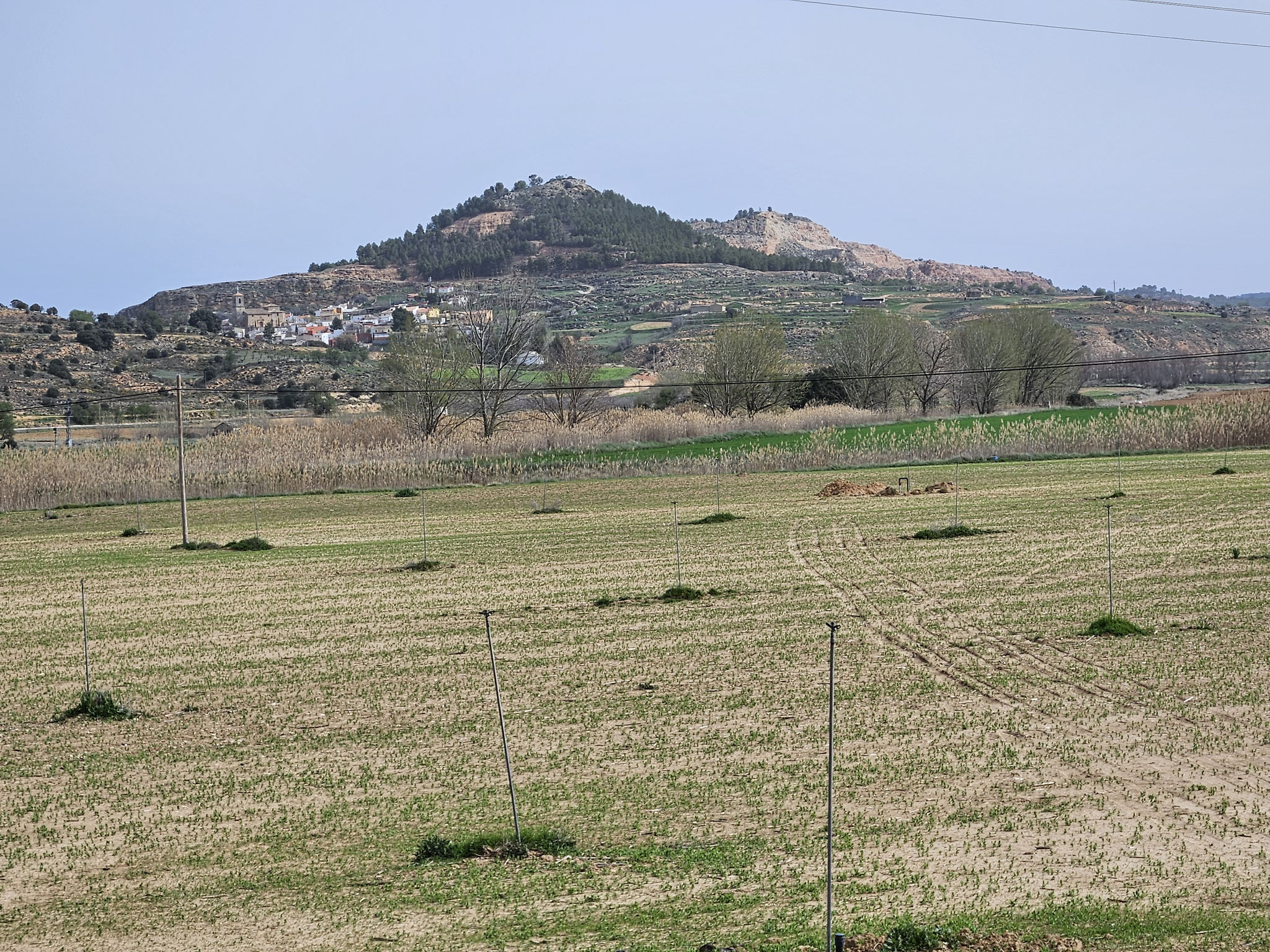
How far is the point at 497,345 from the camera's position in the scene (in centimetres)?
7119

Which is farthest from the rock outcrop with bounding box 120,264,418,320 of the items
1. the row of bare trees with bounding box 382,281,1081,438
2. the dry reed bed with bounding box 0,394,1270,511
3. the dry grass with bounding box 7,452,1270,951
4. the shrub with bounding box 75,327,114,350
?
the dry grass with bounding box 7,452,1270,951

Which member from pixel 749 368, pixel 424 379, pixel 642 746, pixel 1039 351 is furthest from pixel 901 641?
pixel 1039 351

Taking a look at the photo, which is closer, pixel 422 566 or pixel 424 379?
pixel 422 566

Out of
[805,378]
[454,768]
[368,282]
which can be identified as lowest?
[454,768]

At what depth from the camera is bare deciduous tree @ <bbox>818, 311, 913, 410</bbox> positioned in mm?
78562

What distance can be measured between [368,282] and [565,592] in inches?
7094

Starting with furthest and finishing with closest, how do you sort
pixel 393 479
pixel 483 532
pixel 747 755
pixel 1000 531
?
1. pixel 393 479
2. pixel 483 532
3. pixel 1000 531
4. pixel 747 755

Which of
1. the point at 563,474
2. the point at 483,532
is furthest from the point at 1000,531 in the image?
the point at 563,474

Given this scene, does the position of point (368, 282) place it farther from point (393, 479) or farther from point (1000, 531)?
point (1000, 531)

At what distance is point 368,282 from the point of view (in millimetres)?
195250

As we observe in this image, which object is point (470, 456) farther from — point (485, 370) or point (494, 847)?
point (494, 847)

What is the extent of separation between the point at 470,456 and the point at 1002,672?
4273 cm

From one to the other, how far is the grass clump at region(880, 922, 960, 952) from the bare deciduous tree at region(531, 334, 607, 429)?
207 feet

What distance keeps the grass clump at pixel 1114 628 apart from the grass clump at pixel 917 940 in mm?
10833
